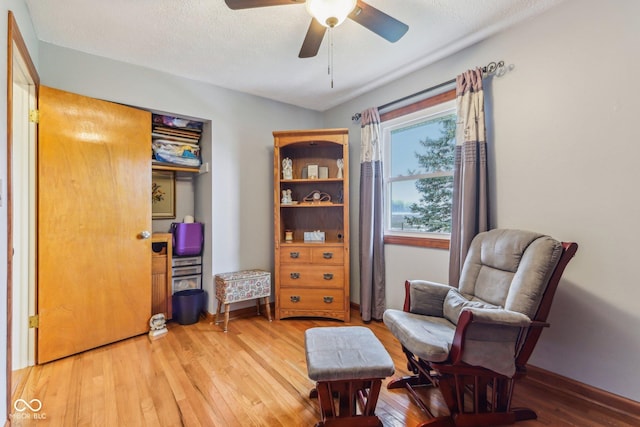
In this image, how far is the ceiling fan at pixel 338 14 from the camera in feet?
4.59

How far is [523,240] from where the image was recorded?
169cm

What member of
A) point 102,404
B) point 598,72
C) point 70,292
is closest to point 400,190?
point 598,72

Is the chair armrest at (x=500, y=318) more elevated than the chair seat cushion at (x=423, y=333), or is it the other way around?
the chair armrest at (x=500, y=318)

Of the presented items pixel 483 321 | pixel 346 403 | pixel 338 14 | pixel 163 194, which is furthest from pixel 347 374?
pixel 163 194

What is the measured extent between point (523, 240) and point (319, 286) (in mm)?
1894

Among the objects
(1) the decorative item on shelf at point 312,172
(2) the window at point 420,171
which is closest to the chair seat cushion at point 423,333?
(2) the window at point 420,171

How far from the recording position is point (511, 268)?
171cm

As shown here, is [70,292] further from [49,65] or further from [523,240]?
[523,240]

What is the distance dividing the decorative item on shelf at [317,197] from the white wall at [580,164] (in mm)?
1722

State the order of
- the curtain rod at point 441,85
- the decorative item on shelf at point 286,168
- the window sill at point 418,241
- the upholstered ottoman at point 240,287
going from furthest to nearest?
the decorative item on shelf at point 286,168, the upholstered ottoman at point 240,287, the window sill at point 418,241, the curtain rod at point 441,85

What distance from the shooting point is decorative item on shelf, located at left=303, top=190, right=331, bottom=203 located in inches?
130
